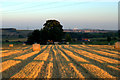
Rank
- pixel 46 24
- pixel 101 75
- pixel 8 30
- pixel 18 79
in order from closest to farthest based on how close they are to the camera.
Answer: pixel 18 79 < pixel 101 75 < pixel 46 24 < pixel 8 30

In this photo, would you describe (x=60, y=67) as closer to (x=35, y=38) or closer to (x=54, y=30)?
(x=35, y=38)

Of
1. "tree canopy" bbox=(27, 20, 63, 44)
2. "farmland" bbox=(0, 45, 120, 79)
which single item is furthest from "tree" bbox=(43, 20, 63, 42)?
"farmland" bbox=(0, 45, 120, 79)

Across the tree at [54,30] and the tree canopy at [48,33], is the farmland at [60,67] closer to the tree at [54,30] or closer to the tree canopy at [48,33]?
the tree canopy at [48,33]

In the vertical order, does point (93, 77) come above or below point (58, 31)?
below

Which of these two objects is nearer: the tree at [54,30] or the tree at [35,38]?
the tree at [35,38]

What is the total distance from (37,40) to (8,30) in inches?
1753

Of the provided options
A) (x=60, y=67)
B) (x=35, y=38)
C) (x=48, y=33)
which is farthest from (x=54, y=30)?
(x=60, y=67)

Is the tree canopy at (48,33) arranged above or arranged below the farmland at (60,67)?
above

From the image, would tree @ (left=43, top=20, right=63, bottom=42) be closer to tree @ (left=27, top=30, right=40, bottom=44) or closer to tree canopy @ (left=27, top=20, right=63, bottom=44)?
tree canopy @ (left=27, top=20, right=63, bottom=44)

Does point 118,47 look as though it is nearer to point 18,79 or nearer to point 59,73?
point 59,73

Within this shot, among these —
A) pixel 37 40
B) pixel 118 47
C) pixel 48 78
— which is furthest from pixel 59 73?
pixel 37 40

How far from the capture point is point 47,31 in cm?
5741

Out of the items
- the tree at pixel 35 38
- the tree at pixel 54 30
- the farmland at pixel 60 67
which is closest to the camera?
the farmland at pixel 60 67

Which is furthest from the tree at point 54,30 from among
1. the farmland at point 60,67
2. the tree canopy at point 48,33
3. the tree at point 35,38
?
the farmland at point 60,67
